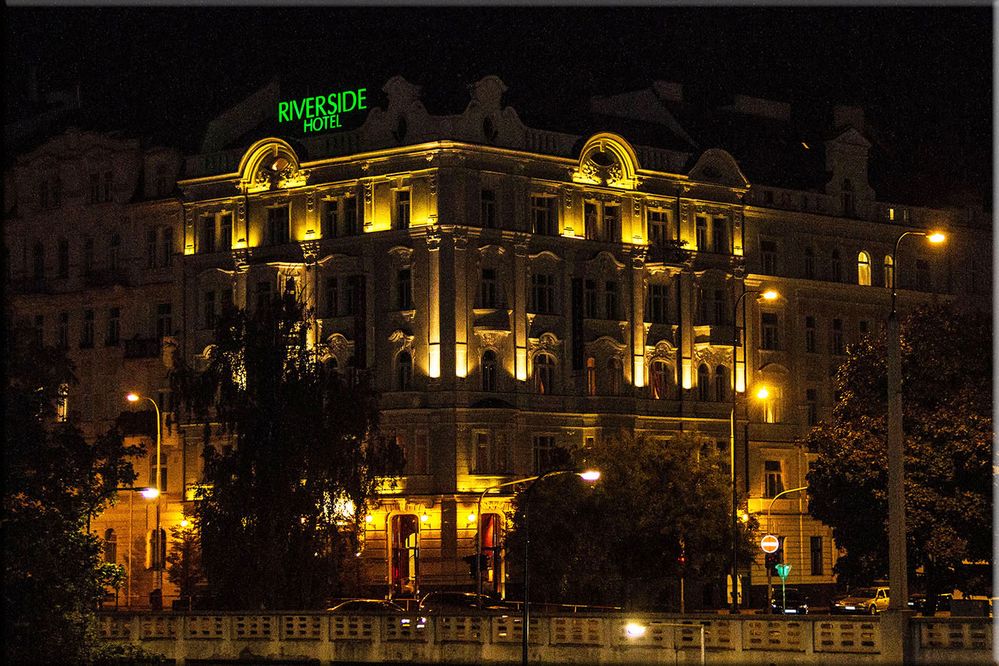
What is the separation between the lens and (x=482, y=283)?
308 feet

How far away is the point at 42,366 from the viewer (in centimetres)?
4181


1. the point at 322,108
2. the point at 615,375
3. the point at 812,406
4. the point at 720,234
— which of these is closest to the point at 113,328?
the point at 322,108

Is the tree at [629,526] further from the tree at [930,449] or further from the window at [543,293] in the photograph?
the tree at [930,449]

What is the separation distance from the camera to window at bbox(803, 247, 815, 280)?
109 meters

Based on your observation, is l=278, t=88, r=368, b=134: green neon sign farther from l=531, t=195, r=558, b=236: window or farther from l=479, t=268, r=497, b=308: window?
l=479, t=268, r=497, b=308: window

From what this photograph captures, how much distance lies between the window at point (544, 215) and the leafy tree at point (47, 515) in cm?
5249

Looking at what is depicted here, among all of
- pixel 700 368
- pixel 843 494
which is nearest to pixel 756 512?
pixel 700 368

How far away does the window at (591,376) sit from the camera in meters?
97.0

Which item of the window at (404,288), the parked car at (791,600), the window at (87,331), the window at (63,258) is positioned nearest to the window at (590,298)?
the window at (404,288)

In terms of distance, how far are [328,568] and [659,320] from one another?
113ft

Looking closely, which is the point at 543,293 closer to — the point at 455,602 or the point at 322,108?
the point at 322,108

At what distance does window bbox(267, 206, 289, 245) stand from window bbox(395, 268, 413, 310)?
23.7 feet

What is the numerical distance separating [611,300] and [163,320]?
22.9 metres

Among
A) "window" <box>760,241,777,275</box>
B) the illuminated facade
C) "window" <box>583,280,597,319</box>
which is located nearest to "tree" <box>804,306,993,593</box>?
the illuminated facade
